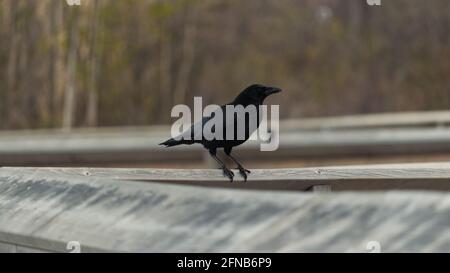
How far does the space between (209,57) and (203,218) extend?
29783 mm

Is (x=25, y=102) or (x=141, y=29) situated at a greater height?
(x=141, y=29)

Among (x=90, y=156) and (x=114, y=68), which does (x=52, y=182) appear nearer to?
(x=90, y=156)

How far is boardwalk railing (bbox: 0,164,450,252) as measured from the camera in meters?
1.72

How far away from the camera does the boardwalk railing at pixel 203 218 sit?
1.72 m

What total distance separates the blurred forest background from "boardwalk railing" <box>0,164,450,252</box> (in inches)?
866

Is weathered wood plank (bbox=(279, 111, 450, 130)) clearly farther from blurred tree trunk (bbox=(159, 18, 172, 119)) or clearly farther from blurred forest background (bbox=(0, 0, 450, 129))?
blurred tree trunk (bbox=(159, 18, 172, 119))

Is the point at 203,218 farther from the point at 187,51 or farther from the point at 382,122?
the point at 187,51

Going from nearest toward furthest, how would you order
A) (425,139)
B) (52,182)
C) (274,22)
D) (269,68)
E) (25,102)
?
(52,182) < (425,139) < (25,102) < (269,68) < (274,22)

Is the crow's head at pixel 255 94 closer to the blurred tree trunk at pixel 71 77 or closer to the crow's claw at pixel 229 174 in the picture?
the crow's claw at pixel 229 174

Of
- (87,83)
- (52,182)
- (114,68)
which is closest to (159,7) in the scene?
(114,68)

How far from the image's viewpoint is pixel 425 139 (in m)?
15.2

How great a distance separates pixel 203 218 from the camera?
1.93m

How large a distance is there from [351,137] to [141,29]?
49.8 ft

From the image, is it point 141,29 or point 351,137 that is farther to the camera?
point 141,29
